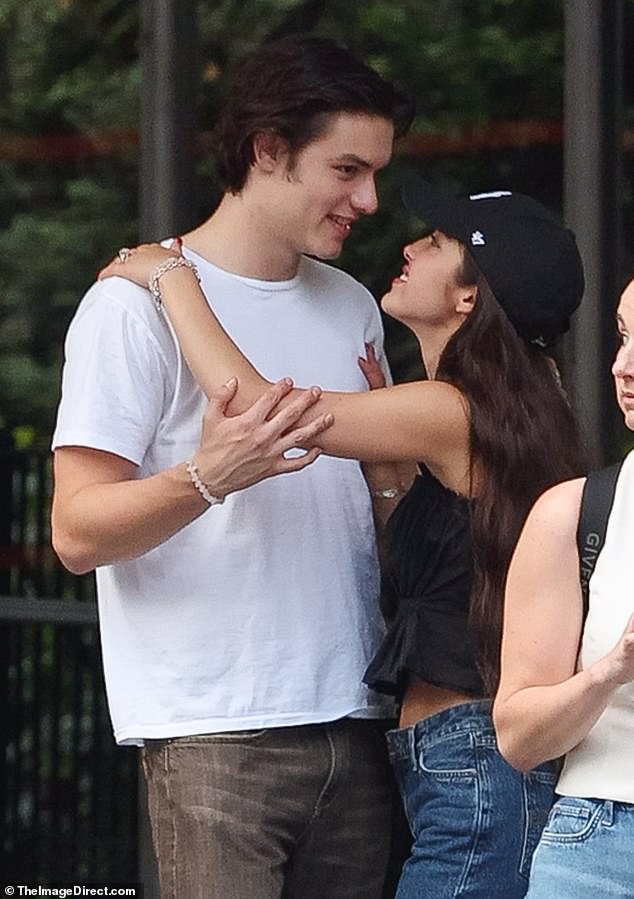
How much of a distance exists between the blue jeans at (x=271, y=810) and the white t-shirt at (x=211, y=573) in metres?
0.04

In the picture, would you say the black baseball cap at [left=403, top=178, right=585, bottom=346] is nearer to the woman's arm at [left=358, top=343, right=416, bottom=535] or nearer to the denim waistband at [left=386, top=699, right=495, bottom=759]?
the woman's arm at [left=358, top=343, right=416, bottom=535]

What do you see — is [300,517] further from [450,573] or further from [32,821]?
[32,821]

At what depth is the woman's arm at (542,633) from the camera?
2.00 meters

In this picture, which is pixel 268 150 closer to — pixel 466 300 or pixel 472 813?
pixel 466 300

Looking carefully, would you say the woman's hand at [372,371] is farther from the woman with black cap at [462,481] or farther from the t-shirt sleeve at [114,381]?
the t-shirt sleeve at [114,381]

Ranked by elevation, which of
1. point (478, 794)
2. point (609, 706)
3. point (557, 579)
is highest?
point (557, 579)

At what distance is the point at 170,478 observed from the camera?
2389 mm

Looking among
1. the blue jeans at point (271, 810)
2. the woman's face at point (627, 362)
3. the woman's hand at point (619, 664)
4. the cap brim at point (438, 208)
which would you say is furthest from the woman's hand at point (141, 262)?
the woman's hand at point (619, 664)

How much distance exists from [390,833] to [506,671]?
73 centimetres

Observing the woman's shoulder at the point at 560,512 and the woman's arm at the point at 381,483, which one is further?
the woman's arm at the point at 381,483

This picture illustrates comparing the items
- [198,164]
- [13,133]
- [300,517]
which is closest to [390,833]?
[300,517]

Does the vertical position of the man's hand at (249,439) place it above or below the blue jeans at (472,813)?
above

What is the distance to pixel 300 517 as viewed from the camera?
2598mm

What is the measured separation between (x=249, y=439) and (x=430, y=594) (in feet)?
1.26
